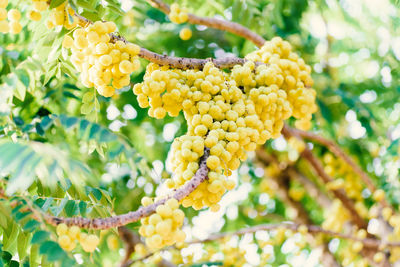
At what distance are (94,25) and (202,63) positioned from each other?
53 cm

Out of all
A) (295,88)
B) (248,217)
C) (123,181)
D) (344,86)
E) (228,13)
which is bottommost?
(248,217)

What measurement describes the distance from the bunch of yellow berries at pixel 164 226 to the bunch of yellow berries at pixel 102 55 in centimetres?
61

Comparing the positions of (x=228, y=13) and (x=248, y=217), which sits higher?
(x=228, y=13)

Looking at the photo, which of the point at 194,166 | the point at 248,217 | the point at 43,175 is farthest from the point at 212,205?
the point at 248,217

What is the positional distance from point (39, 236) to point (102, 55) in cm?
74

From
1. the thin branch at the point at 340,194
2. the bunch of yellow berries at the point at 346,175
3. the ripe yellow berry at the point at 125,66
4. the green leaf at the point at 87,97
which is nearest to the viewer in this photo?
the ripe yellow berry at the point at 125,66

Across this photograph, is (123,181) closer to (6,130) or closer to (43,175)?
(6,130)

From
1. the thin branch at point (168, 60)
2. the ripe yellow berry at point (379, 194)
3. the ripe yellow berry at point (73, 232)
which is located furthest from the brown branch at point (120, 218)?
the ripe yellow berry at point (379, 194)

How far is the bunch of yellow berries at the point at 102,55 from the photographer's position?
1583mm

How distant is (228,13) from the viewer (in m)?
3.44

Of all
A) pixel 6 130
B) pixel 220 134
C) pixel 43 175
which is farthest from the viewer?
pixel 6 130

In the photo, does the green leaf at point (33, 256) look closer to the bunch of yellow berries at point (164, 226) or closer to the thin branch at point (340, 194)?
the bunch of yellow berries at point (164, 226)

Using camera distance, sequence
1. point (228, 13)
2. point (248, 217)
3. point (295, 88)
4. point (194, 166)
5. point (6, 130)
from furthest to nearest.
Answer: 1. point (248, 217)
2. point (228, 13)
3. point (295, 88)
4. point (6, 130)
5. point (194, 166)

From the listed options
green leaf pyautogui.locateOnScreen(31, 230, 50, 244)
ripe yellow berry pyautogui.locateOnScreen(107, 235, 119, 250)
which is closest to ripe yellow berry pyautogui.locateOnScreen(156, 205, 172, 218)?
green leaf pyautogui.locateOnScreen(31, 230, 50, 244)
